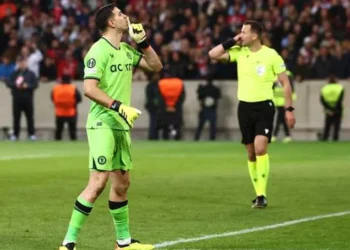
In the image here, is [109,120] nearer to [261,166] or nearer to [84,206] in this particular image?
[84,206]

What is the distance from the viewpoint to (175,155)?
2417cm

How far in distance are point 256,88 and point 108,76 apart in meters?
4.78

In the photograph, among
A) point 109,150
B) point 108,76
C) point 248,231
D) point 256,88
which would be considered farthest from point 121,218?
point 256,88

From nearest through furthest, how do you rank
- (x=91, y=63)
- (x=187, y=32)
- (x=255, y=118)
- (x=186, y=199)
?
(x=91, y=63) → (x=255, y=118) → (x=186, y=199) → (x=187, y=32)

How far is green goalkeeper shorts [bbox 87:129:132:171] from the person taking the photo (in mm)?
9922

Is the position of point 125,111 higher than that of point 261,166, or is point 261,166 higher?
point 125,111

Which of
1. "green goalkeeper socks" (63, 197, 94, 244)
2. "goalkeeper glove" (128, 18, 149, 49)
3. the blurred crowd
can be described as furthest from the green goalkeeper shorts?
the blurred crowd

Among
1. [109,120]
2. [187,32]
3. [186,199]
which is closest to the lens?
[109,120]

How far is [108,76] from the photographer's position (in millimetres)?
10055

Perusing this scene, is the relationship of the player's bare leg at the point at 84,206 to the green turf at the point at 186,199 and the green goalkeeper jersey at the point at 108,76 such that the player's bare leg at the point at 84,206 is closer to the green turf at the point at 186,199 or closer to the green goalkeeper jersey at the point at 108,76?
the green goalkeeper jersey at the point at 108,76

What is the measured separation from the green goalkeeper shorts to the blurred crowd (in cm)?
2012

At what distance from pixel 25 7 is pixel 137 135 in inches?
232

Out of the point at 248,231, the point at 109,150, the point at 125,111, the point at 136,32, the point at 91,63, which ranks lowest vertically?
the point at 248,231

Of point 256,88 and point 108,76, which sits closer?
point 108,76
